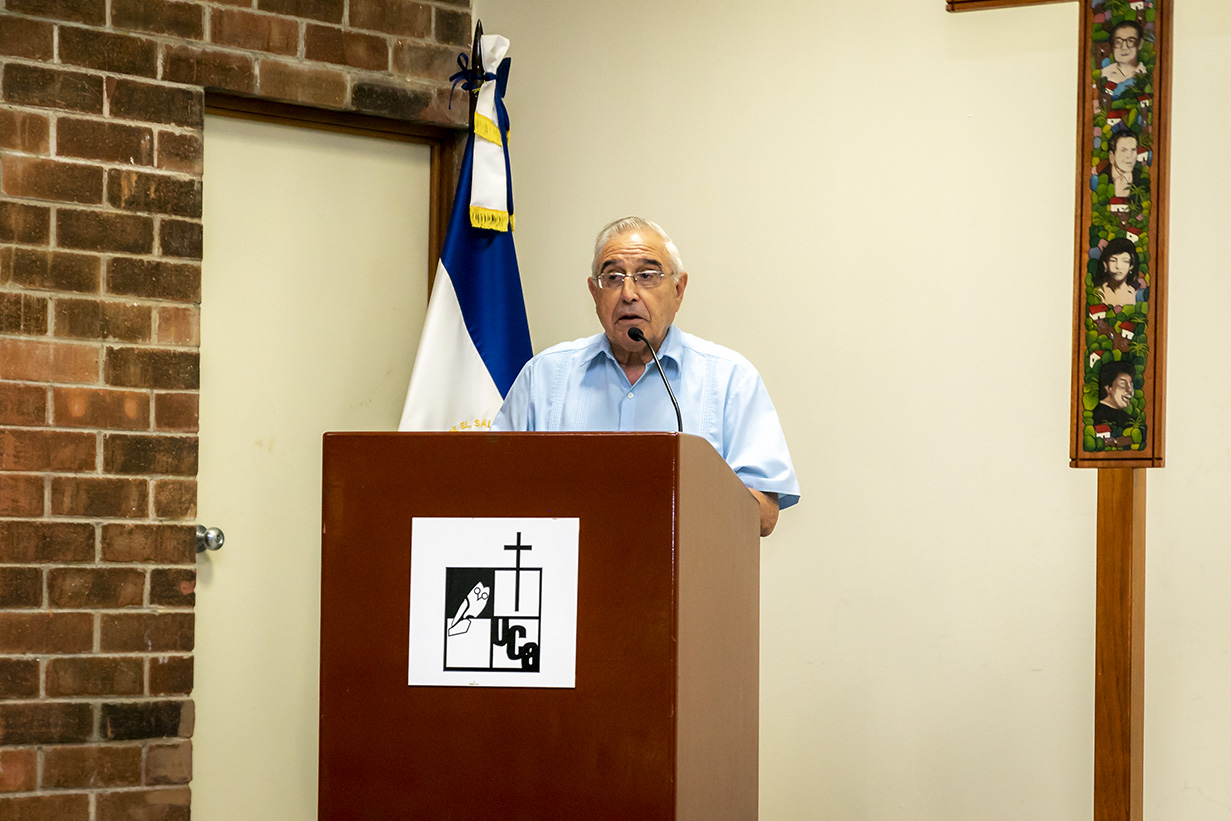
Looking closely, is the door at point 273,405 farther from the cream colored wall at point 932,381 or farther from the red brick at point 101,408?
the cream colored wall at point 932,381

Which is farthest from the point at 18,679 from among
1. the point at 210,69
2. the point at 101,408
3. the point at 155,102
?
the point at 210,69

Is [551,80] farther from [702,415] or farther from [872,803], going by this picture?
[872,803]

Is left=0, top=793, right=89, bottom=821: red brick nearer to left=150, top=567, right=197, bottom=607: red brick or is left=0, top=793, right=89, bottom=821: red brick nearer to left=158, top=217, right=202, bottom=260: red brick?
left=150, top=567, right=197, bottom=607: red brick

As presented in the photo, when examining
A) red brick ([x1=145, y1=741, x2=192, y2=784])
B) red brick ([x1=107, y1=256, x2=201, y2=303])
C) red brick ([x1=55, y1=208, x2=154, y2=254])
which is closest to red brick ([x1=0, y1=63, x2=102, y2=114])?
red brick ([x1=55, y1=208, x2=154, y2=254])

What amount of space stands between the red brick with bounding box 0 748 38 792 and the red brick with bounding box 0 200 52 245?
0.91 m

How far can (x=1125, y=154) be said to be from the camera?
1.99 meters

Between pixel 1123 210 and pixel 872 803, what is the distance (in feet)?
4.48

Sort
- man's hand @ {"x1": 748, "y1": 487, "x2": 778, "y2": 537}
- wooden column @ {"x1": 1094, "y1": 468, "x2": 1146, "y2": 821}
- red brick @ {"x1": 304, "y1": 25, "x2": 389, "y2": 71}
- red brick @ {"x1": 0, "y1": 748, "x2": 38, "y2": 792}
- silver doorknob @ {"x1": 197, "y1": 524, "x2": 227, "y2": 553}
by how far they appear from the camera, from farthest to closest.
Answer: red brick @ {"x1": 304, "y1": 25, "x2": 389, "y2": 71}, silver doorknob @ {"x1": 197, "y1": 524, "x2": 227, "y2": 553}, red brick @ {"x1": 0, "y1": 748, "x2": 38, "y2": 792}, wooden column @ {"x1": 1094, "y1": 468, "x2": 1146, "y2": 821}, man's hand @ {"x1": 748, "y1": 487, "x2": 778, "y2": 537}

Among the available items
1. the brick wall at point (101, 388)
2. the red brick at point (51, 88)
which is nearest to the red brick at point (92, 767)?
the brick wall at point (101, 388)

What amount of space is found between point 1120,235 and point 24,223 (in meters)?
2.18

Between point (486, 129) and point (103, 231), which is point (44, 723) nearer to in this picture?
point (103, 231)

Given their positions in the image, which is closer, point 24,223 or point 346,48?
point 24,223

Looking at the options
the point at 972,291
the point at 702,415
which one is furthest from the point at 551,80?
the point at 702,415

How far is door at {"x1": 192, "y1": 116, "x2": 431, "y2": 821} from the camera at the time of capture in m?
2.83
